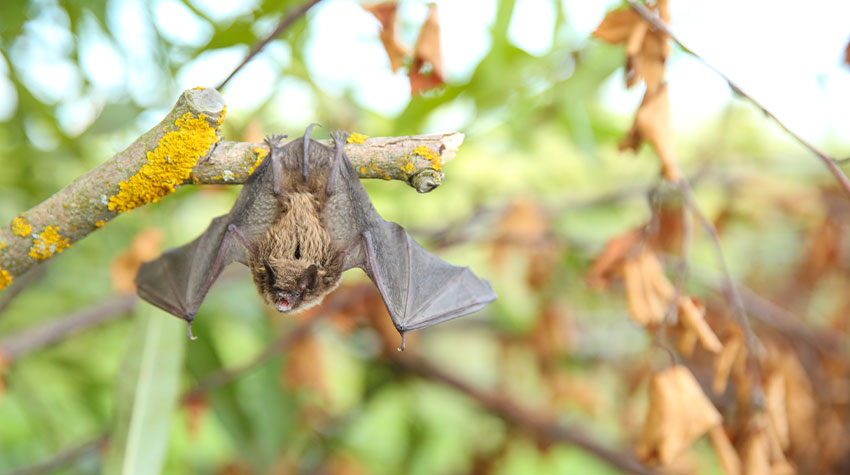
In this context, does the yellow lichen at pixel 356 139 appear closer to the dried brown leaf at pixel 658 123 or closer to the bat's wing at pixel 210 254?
the bat's wing at pixel 210 254

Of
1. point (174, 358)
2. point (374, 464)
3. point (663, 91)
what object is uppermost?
point (663, 91)

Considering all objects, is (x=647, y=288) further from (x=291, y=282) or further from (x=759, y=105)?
(x=291, y=282)

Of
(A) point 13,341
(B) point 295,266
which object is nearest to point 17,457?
(A) point 13,341

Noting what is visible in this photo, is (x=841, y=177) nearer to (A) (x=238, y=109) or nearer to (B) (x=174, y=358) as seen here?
(B) (x=174, y=358)

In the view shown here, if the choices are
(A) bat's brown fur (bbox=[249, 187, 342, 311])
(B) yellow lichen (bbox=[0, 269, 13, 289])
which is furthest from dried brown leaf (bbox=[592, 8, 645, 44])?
(B) yellow lichen (bbox=[0, 269, 13, 289])

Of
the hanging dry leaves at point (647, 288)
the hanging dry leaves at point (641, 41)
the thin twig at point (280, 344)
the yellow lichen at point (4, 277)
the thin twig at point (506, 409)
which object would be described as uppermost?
the yellow lichen at point (4, 277)

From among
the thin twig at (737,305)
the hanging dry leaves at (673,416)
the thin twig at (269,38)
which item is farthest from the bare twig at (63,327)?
the thin twig at (737,305)

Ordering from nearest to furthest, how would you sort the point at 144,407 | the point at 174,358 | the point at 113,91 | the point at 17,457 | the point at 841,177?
the point at 841,177 < the point at 144,407 < the point at 174,358 < the point at 113,91 < the point at 17,457
